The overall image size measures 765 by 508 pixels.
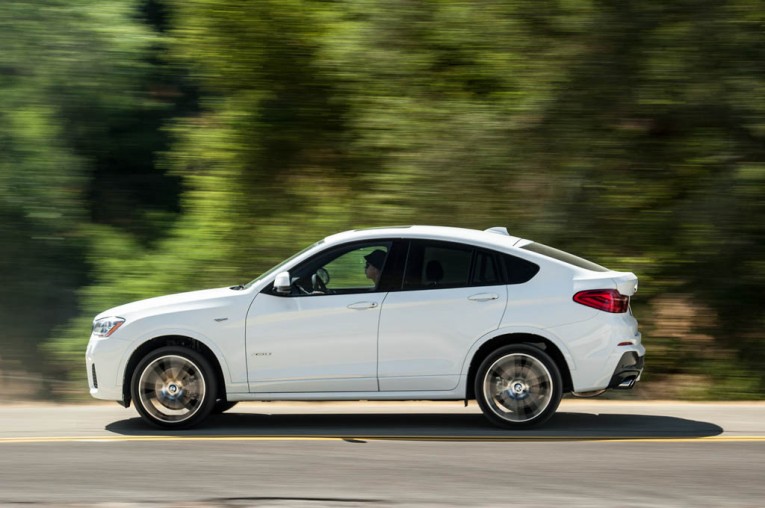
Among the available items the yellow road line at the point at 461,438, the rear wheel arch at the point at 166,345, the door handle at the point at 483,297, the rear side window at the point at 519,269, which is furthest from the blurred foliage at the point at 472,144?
the rear wheel arch at the point at 166,345

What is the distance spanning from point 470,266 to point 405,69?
462 centimetres

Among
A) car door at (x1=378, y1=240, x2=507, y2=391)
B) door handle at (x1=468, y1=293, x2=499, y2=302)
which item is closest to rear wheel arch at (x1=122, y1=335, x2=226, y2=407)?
car door at (x1=378, y1=240, x2=507, y2=391)

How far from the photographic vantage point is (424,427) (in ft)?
30.3

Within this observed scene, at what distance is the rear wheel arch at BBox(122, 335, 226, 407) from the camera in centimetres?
905

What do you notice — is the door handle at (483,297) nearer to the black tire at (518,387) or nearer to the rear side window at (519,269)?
the rear side window at (519,269)

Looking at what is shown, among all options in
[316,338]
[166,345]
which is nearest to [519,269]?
[316,338]

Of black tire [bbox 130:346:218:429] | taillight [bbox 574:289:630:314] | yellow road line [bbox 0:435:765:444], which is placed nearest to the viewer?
yellow road line [bbox 0:435:765:444]

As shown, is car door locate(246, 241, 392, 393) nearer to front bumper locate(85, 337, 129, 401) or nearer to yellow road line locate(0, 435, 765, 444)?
yellow road line locate(0, 435, 765, 444)

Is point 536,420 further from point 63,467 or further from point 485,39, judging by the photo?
point 485,39

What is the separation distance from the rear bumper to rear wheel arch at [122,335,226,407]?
311 centimetres

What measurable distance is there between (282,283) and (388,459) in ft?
5.78

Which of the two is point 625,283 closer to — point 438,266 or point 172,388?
point 438,266

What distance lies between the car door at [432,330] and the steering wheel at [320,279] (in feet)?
1.84

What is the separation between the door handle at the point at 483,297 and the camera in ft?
29.0
